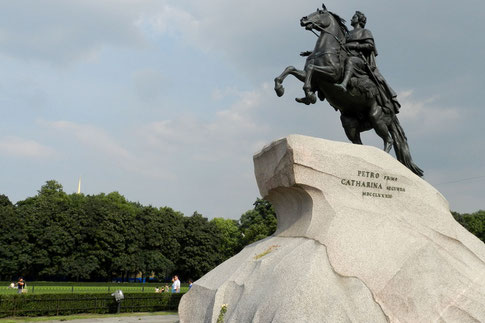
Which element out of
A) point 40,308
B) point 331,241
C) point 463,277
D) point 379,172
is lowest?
point 40,308

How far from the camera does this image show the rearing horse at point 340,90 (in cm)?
1093

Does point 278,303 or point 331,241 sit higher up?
point 331,241

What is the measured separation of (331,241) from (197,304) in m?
2.72

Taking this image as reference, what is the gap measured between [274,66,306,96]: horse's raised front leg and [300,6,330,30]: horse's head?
57.0 inches

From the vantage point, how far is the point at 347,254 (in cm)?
771

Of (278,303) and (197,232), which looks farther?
(197,232)

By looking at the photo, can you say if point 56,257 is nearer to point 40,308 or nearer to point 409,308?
point 40,308

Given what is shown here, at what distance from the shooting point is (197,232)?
51.5 meters

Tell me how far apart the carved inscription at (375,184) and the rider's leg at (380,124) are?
9.91 ft

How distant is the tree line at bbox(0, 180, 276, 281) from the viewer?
42312mm

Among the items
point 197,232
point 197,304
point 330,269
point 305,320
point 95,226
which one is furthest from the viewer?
point 197,232

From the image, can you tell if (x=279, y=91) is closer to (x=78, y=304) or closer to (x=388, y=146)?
(x=388, y=146)

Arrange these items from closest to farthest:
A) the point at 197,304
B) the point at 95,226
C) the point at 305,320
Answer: the point at 305,320 → the point at 197,304 → the point at 95,226

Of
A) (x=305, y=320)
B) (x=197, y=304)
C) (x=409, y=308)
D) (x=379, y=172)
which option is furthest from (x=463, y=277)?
(x=197, y=304)
